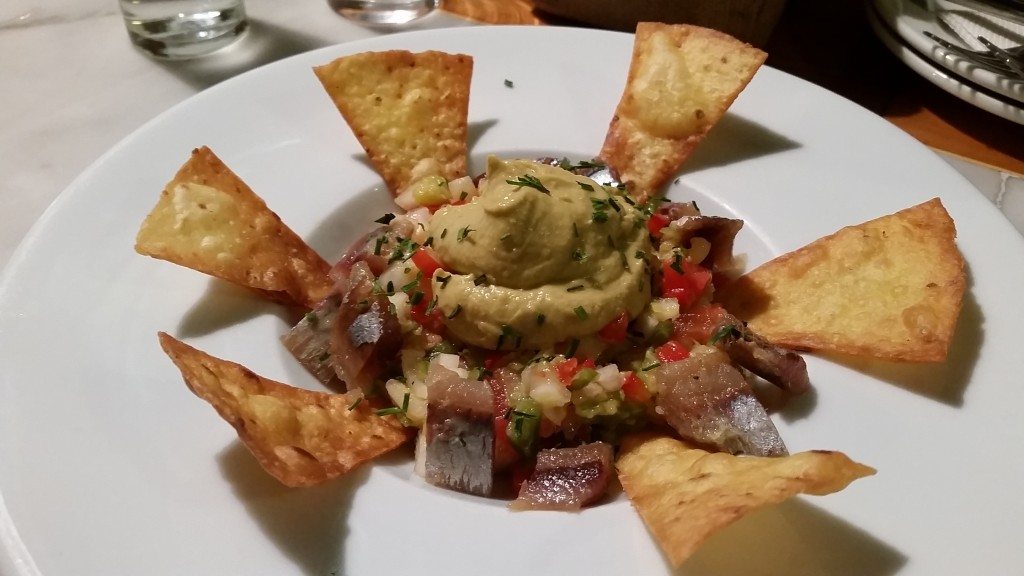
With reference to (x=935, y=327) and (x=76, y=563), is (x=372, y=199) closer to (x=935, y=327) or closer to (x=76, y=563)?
(x=76, y=563)

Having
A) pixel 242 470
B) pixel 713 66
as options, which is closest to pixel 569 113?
pixel 713 66

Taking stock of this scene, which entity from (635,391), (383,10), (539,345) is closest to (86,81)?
(383,10)

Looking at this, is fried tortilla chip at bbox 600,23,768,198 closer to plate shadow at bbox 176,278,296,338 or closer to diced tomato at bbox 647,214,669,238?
diced tomato at bbox 647,214,669,238

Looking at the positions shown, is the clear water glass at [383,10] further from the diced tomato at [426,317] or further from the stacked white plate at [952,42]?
the diced tomato at [426,317]

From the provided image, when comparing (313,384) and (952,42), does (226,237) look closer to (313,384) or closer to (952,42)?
(313,384)

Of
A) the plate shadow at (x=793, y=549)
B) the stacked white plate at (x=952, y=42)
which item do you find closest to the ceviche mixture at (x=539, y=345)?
the plate shadow at (x=793, y=549)
